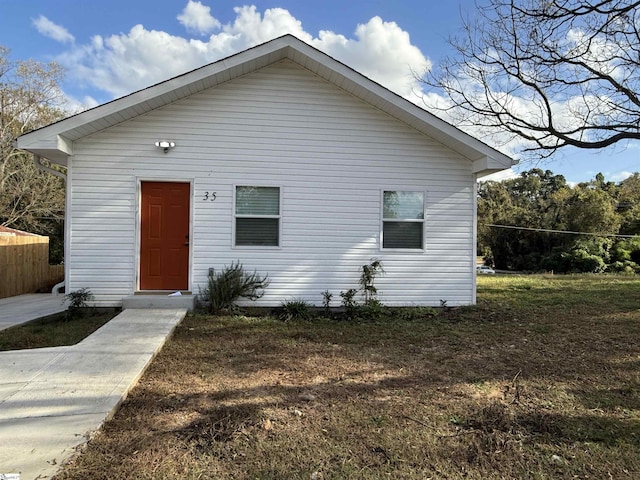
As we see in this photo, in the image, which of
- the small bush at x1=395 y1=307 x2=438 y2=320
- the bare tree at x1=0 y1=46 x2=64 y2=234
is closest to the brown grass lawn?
the small bush at x1=395 y1=307 x2=438 y2=320

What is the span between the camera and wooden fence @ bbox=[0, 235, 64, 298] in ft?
Answer: 32.9

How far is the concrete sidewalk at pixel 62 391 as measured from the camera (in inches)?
102

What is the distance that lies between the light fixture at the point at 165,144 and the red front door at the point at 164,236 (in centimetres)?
62

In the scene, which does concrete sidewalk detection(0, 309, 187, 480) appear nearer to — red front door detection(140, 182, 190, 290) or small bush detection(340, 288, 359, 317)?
red front door detection(140, 182, 190, 290)

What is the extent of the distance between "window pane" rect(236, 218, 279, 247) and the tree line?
967 inches

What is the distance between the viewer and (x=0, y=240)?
9.98m

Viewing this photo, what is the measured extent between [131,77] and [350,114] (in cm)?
1416

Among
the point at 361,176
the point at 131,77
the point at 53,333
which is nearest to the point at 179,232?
the point at 53,333

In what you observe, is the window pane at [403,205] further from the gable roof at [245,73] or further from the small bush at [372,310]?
the small bush at [372,310]

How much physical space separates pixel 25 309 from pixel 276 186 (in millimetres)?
5262

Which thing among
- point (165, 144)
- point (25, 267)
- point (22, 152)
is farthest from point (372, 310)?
point (22, 152)

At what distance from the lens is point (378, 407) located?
137 inches

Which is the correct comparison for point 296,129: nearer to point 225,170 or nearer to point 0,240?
point 225,170

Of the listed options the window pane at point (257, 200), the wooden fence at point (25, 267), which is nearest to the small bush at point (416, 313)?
the window pane at point (257, 200)
